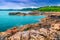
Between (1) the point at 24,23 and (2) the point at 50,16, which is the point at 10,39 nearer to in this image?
(1) the point at 24,23

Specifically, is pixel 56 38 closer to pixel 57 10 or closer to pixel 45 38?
pixel 45 38

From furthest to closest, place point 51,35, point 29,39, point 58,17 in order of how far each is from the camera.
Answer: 1. point 58,17
2. point 51,35
3. point 29,39

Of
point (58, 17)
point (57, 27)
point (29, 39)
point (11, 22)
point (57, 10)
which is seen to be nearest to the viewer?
point (29, 39)

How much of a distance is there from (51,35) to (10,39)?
1.31 m

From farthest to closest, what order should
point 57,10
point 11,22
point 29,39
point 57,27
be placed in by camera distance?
point 57,10 < point 11,22 < point 57,27 < point 29,39

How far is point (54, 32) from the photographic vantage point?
635 centimetres

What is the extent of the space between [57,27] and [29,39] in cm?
159

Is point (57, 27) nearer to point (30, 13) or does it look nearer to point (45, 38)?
point (45, 38)

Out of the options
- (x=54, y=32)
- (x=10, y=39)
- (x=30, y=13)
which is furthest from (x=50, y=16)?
(x=10, y=39)

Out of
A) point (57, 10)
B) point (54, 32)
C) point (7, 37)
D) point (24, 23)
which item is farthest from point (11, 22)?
point (57, 10)

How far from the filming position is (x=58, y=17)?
10500mm

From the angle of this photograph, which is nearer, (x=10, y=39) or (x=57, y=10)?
(x=10, y=39)

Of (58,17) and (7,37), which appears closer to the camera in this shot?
(7,37)

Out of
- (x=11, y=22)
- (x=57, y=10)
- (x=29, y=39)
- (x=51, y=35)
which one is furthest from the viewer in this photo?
(x=57, y=10)
